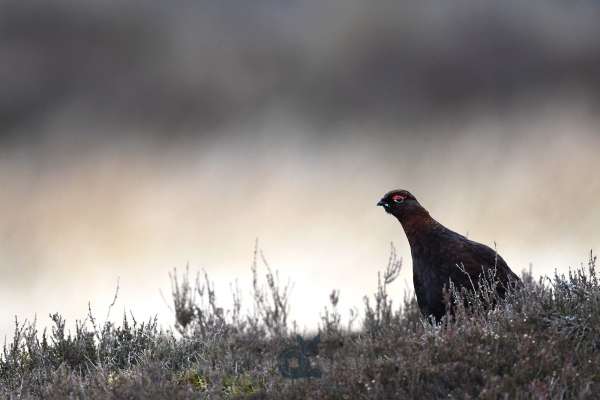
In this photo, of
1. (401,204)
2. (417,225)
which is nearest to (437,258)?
(417,225)

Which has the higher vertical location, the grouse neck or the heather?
the grouse neck

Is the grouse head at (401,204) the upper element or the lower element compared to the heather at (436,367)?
upper

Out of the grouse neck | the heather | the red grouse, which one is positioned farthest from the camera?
the grouse neck

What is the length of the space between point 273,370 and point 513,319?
1.80 metres

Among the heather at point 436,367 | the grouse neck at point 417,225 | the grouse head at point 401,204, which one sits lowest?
the heather at point 436,367

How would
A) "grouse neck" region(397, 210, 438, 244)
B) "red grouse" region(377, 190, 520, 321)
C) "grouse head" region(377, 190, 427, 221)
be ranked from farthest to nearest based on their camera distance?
1. "grouse head" region(377, 190, 427, 221)
2. "grouse neck" region(397, 210, 438, 244)
3. "red grouse" region(377, 190, 520, 321)

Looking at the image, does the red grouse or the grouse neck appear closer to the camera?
the red grouse

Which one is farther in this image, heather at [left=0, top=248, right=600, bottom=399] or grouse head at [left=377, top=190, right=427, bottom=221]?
grouse head at [left=377, top=190, right=427, bottom=221]

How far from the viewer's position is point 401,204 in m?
6.72

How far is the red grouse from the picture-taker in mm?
6246

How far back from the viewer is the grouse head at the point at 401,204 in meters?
6.67

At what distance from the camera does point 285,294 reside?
8.68 metres

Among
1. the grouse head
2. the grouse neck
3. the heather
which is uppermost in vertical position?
the grouse head

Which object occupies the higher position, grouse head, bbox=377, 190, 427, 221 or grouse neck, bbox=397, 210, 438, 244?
grouse head, bbox=377, 190, 427, 221
